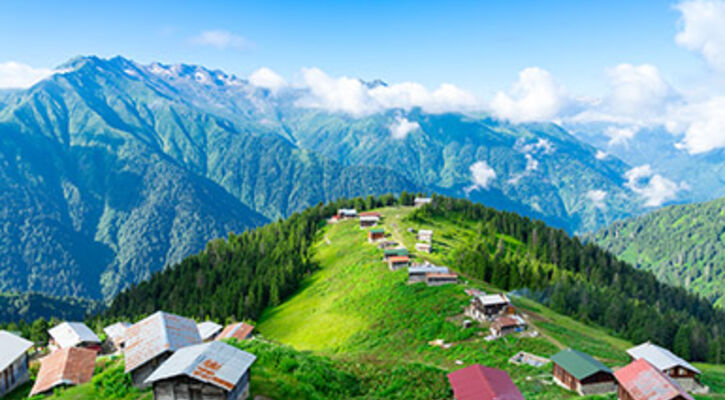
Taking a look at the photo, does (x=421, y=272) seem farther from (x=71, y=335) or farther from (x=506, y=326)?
(x=71, y=335)

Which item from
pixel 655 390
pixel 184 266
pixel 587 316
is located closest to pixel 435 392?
pixel 655 390

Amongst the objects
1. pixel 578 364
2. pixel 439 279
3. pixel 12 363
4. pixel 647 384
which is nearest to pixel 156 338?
pixel 12 363

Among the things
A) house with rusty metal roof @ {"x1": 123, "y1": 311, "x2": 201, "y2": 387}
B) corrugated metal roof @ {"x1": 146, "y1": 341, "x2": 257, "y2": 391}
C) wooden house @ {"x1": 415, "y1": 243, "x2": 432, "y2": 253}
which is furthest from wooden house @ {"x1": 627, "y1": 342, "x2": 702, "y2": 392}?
wooden house @ {"x1": 415, "y1": 243, "x2": 432, "y2": 253}

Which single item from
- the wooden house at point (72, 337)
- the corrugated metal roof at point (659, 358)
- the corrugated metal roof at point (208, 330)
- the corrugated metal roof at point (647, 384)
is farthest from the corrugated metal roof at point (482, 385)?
the wooden house at point (72, 337)

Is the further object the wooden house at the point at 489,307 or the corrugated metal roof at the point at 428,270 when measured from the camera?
the corrugated metal roof at the point at 428,270

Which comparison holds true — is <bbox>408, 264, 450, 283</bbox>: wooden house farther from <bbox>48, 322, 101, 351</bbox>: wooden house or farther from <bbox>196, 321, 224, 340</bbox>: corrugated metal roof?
<bbox>48, 322, 101, 351</bbox>: wooden house

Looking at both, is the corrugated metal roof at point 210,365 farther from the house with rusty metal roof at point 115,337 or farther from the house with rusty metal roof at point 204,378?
the house with rusty metal roof at point 115,337
